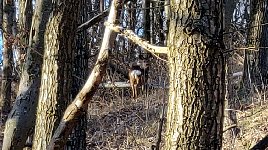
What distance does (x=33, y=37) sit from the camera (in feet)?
20.6

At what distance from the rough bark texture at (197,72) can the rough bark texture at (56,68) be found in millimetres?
1559

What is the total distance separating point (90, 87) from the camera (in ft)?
13.2

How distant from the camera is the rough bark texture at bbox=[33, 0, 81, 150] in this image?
15.7ft

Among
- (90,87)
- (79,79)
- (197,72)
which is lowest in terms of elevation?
(79,79)

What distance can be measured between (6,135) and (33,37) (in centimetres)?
118

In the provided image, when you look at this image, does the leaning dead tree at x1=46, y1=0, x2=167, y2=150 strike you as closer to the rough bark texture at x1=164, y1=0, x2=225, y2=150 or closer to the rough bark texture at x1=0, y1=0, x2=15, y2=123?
the rough bark texture at x1=164, y1=0, x2=225, y2=150

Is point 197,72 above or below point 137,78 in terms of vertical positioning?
above

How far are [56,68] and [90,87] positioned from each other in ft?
2.85

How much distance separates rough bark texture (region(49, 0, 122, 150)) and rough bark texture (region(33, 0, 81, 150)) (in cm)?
64

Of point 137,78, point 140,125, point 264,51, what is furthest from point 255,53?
point 137,78

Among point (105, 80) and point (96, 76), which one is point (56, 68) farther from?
point (105, 80)

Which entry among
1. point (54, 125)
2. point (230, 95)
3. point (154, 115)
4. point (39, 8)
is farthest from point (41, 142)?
point (154, 115)

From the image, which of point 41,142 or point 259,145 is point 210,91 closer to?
point 259,145

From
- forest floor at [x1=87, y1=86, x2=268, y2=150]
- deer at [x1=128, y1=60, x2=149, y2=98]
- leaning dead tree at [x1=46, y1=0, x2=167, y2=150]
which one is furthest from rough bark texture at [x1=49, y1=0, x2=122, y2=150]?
deer at [x1=128, y1=60, x2=149, y2=98]
